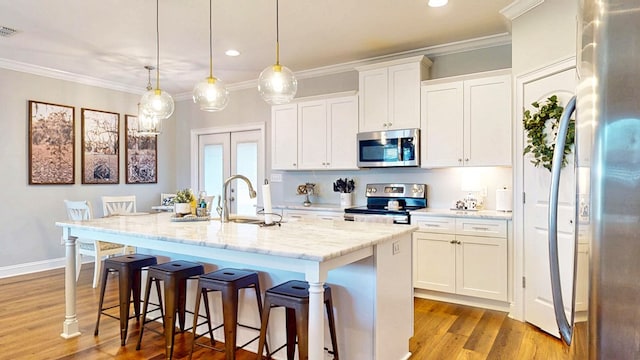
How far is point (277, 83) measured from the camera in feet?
9.05

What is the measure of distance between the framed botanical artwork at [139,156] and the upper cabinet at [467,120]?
14.4ft

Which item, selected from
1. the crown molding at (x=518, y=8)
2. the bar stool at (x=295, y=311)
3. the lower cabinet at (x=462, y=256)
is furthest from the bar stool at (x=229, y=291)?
the crown molding at (x=518, y=8)

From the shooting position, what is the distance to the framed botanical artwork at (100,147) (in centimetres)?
546

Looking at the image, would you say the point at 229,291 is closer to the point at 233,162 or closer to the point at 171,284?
the point at 171,284

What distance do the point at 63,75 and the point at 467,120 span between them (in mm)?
5170

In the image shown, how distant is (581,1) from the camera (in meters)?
0.97

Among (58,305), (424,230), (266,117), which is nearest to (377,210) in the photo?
(424,230)

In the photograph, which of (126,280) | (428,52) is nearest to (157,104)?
(126,280)

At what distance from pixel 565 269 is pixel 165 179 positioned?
19.2 feet

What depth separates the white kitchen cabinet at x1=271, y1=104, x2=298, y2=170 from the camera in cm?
504

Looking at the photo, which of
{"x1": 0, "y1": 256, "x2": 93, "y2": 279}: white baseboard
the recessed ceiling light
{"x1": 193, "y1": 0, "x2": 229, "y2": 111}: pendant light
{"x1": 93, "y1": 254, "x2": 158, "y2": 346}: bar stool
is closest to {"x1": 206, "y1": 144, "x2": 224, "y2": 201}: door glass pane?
{"x1": 0, "y1": 256, "x2": 93, "y2": 279}: white baseboard

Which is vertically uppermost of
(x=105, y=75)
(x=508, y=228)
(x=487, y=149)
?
(x=105, y=75)

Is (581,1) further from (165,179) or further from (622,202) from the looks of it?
(165,179)

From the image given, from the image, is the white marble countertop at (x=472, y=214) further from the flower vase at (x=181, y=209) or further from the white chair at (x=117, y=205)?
the white chair at (x=117, y=205)
